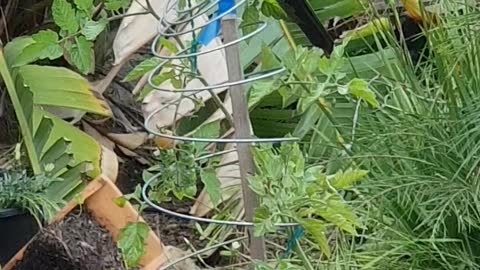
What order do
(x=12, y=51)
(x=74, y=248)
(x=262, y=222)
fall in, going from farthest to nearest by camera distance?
(x=12, y=51) < (x=74, y=248) < (x=262, y=222)

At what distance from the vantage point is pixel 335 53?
83 centimetres

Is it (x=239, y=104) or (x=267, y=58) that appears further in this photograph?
(x=267, y=58)

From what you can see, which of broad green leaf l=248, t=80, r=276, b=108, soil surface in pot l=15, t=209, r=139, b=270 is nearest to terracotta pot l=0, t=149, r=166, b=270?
soil surface in pot l=15, t=209, r=139, b=270

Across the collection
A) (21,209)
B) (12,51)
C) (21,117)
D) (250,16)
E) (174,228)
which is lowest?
(174,228)

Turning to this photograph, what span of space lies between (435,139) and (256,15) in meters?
0.32

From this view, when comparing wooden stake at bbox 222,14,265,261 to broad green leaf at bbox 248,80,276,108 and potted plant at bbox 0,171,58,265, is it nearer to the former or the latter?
broad green leaf at bbox 248,80,276,108

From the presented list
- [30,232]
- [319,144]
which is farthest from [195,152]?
[30,232]

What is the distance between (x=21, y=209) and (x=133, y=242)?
742mm

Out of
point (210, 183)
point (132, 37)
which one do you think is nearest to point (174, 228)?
point (132, 37)

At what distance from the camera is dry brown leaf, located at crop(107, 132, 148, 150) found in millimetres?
1938

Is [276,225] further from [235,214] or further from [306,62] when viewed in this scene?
[235,214]

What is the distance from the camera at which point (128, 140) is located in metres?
1.94

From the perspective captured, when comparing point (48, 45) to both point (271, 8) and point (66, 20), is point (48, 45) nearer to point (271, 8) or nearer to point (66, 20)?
point (66, 20)

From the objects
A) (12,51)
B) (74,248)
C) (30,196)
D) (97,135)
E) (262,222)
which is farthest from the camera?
(97,135)
